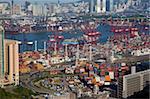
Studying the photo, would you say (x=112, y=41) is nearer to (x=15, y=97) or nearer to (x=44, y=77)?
(x=44, y=77)

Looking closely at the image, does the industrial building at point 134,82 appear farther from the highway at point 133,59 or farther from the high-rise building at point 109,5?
the high-rise building at point 109,5

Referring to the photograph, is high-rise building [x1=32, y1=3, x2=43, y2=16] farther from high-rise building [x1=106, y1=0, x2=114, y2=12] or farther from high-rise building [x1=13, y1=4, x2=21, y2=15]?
high-rise building [x1=106, y1=0, x2=114, y2=12]

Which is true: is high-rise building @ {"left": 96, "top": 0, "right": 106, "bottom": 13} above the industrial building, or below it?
above

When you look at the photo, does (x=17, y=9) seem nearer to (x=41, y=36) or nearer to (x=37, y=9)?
(x=37, y=9)

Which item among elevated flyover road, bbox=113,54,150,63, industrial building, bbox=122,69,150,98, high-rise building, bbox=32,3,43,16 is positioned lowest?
elevated flyover road, bbox=113,54,150,63

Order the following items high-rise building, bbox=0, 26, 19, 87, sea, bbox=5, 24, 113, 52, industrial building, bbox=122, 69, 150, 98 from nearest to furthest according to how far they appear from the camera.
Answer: industrial building, bbox=122, 69, 150, 98, high-rise building, bbox=0, 26, 19, 87, sea, bbox=5, 24, 113, 52

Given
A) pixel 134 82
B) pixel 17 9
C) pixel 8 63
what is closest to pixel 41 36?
pixel 17 9

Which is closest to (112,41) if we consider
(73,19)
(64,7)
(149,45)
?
(149,45)

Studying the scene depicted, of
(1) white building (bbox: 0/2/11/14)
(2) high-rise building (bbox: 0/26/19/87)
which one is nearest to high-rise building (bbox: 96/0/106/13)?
(1) white building (bbox: 0/2/11/14)

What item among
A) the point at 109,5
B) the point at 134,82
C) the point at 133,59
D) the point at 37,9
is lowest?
the point at 133,59
